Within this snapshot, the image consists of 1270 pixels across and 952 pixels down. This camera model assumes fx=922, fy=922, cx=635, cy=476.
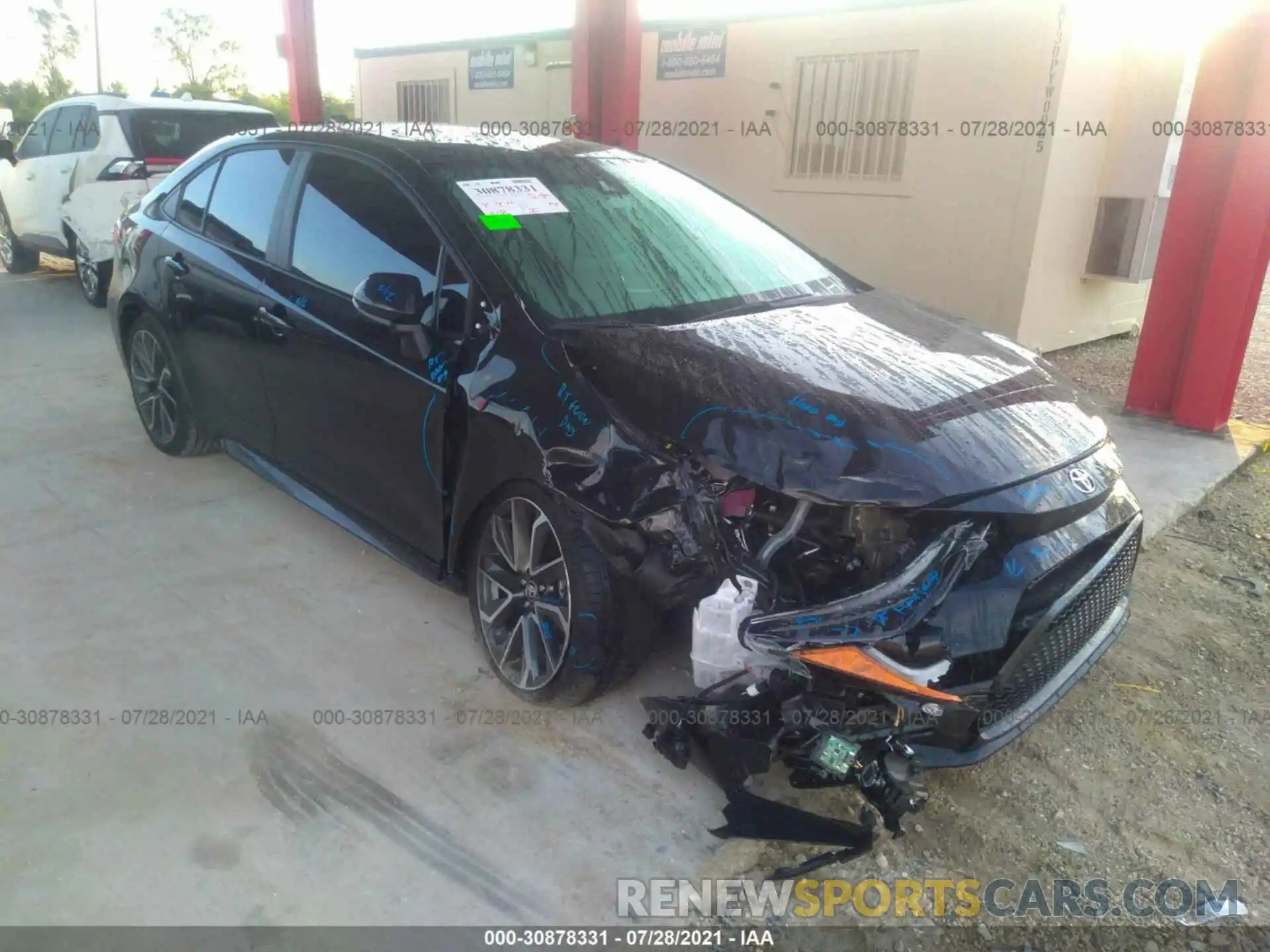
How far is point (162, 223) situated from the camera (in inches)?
168

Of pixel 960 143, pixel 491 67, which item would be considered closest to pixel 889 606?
pixel 960 143

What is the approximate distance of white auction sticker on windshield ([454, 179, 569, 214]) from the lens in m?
3.02

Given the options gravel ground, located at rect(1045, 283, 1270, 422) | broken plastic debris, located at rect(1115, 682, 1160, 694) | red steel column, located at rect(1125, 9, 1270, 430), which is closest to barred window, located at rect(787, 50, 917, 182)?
gravel ground, located at rect(1045, 283, 1270, 422)

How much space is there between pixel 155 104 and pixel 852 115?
231 inches

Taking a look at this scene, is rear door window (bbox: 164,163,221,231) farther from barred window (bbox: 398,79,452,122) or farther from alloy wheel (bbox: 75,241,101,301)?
barred window (bbox: 398,79,452,122)

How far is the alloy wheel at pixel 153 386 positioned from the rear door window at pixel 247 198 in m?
0.85

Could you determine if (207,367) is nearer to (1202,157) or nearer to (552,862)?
(552,862)

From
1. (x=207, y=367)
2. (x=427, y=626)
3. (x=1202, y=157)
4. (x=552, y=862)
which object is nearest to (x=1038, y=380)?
(x=552, y=862)

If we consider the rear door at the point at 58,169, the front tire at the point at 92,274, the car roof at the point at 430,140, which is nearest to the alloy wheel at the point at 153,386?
the car roof at the point at 430,140

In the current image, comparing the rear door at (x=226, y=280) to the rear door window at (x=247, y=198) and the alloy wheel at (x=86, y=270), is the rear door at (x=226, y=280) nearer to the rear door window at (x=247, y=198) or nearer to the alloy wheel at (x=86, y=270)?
the rear door window at (x=247, y=198)

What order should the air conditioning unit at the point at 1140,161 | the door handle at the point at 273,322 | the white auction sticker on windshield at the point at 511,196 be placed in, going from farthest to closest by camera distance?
the air conditioning unit at the point at 1140,161 < the door handle at the point at 273,322 < the white auction sticker on windshield at the point at 511,196

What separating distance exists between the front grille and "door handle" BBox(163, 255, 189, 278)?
360 cm

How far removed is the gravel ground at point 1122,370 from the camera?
672 cm

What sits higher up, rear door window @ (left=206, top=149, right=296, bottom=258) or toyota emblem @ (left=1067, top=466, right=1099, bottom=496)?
rear door window @ (left=206, top=149, right=296, bottom=258)
